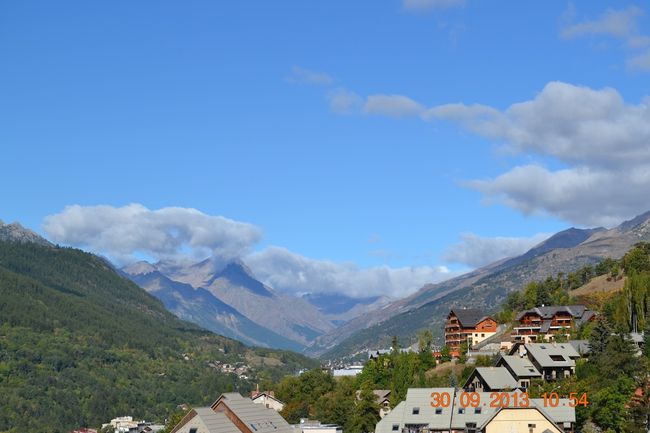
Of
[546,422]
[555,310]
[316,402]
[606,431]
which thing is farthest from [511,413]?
[555,310]

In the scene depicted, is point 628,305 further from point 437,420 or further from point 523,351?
point 437,420

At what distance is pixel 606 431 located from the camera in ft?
418

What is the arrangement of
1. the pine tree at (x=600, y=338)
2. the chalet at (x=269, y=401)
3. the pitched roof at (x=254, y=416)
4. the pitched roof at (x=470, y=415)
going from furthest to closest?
the chalet at (x=269, y=401)
the pine tree at (x=600, y=338)
the pitched roof at (x=254, y=416)
the pitched roof at (x=470, y=415)

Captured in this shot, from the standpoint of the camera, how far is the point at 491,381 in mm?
149750

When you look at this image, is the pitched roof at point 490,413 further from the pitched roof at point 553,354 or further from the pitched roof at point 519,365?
the pitched roof at point 553,354

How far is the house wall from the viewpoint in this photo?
415 ft

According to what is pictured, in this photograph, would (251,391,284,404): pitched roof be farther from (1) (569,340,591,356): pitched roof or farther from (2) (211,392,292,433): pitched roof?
(1) (569,340,591,356): pitched roof

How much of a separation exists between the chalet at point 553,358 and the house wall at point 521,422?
2845cm

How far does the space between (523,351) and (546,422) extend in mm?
41438

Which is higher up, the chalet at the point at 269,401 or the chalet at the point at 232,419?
the chalet at the point at 269,401

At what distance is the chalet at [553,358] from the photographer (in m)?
155
